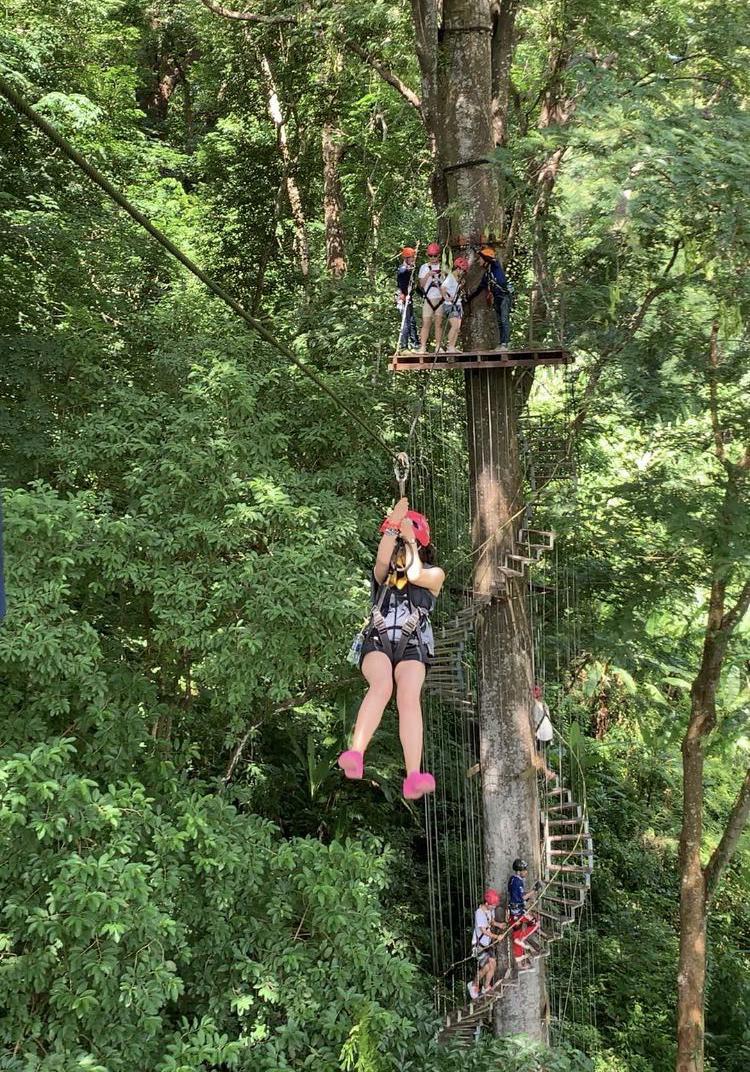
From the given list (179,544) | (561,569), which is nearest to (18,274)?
(179,544)

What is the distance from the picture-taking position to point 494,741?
24.4ft

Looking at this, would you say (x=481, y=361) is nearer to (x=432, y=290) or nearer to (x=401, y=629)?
(x=432, y=290)

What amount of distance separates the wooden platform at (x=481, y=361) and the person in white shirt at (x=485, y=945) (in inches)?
145

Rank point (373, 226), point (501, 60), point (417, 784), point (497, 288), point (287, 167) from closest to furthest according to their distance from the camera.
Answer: point (417, 784) < point (497, 288) < point (501, 60) < point (373, 226) < point (287, 167)

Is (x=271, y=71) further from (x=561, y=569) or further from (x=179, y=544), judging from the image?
(x=179, y=544)

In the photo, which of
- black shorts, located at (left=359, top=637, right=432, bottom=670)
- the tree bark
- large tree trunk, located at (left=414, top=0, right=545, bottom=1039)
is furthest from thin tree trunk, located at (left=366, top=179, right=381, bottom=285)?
black shorts, located at (left=359, top=637, right=432, bottom=670)

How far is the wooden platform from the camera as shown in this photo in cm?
662

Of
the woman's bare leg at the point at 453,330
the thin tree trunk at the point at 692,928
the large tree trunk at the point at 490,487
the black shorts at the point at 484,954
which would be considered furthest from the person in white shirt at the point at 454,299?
the thin tree trunk at the point at 692,928

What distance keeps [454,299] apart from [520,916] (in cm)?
430

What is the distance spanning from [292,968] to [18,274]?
530 cm

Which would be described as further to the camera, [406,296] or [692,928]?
[692,928]

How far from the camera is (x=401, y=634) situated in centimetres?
389

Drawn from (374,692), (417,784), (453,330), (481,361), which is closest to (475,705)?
(481,361)

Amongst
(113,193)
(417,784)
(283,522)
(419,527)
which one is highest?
(113,193)
